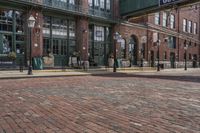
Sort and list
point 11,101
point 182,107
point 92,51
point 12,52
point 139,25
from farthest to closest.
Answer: point 139,25, point 92,51, point 12,52, point 11,101, point 182,107

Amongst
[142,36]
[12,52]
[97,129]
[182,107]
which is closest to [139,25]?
[142,36]

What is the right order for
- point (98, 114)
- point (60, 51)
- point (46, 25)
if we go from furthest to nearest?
point (60, 51) → point (46, 25) → point (98, 114)

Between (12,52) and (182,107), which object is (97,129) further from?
(12,52)

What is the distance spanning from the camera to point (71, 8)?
32.2 metres

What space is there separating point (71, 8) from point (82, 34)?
3.14 meters

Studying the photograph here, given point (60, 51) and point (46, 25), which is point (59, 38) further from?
point (46, 25)

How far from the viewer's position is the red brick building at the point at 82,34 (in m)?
27.5

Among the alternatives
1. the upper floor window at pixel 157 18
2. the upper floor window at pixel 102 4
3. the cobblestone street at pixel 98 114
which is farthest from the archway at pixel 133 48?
the cobblestone street at pixel 98 114

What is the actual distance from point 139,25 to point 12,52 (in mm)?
20602

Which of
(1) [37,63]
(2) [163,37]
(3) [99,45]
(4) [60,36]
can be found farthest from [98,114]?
(2) [163,37]

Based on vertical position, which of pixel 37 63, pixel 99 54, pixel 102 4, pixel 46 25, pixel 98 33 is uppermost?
pixel 102 4

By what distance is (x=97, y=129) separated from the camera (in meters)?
5.71

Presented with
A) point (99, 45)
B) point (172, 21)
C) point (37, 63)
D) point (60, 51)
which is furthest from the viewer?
point (172, 21)

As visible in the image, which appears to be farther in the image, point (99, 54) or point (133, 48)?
point (133, 48)
